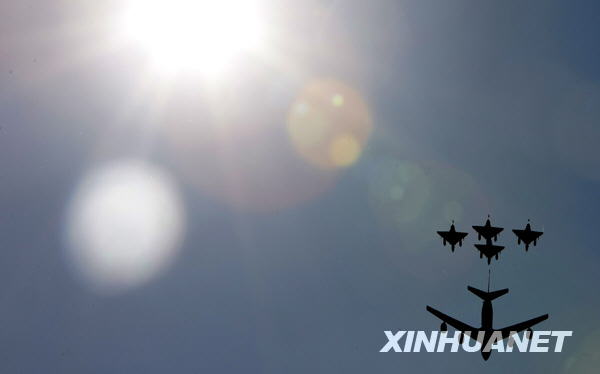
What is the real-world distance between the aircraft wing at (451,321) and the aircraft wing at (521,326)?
558 cm

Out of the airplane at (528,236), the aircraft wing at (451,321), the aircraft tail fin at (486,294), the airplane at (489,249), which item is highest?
the airplane at (528,236)

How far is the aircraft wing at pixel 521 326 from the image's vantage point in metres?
88.8

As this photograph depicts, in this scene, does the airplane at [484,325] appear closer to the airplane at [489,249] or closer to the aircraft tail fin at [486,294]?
the aircraft tail fin at [486,294]

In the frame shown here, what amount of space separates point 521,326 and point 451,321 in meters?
13.7

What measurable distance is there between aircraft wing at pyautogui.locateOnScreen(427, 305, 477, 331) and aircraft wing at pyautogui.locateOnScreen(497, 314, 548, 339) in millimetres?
5584

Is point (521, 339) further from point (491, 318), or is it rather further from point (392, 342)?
point (392, 342)

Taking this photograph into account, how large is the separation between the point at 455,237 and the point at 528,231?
43.3 feet

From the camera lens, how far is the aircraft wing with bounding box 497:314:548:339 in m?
88.8

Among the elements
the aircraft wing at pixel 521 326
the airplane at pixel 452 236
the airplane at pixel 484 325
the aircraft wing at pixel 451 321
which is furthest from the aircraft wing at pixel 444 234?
the aircraft wing at pixel 521 326

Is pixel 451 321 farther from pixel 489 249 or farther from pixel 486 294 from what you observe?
pixel 489 249

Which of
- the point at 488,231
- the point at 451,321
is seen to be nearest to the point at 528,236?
the point at 488,231

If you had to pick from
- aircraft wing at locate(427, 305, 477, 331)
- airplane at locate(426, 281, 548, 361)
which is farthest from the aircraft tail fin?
aircraft wing at locate(427, 305, 477, 331)

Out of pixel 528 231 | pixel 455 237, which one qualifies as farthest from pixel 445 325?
pixel 528 231

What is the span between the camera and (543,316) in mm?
95312
